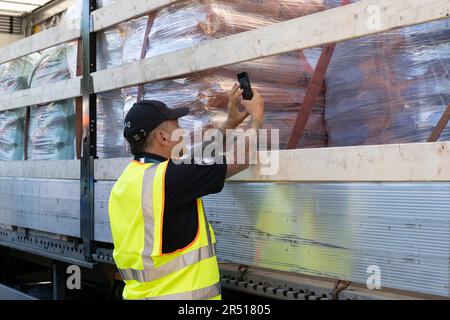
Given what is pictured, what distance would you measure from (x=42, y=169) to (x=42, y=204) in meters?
0.19

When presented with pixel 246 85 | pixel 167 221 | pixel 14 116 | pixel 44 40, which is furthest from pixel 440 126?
pixel 14 116

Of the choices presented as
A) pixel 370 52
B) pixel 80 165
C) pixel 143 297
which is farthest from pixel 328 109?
pixel 80 165

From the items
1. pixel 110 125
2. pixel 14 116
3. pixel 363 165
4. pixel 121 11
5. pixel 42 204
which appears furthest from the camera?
pixel 14 116

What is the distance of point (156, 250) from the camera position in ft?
6.21

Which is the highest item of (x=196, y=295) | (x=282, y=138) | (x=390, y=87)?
(x=390, y=87)

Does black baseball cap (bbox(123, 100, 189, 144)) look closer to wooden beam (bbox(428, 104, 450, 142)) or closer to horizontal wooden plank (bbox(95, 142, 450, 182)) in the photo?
horizontal wooden plank (bbox(95, 142, 450, 182))

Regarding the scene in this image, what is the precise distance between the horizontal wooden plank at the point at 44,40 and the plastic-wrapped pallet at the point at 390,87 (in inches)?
57.4

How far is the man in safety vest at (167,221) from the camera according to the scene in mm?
1896

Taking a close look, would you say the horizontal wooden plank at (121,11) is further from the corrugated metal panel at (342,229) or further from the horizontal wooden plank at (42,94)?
the corrugated metal panel at (342,229)

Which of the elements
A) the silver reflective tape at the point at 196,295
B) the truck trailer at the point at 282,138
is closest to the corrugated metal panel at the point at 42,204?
the truck trailer at the point at 282,138

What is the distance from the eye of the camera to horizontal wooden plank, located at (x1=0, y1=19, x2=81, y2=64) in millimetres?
3008

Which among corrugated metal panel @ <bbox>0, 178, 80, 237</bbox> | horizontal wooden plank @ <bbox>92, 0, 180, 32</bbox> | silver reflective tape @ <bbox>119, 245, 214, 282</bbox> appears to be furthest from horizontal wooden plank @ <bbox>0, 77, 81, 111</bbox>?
silver reflective tape @ <bbox>119, 245, 214, 282</bbox>

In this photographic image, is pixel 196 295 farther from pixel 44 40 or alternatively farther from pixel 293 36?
pixel 44 40

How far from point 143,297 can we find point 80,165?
108cm
